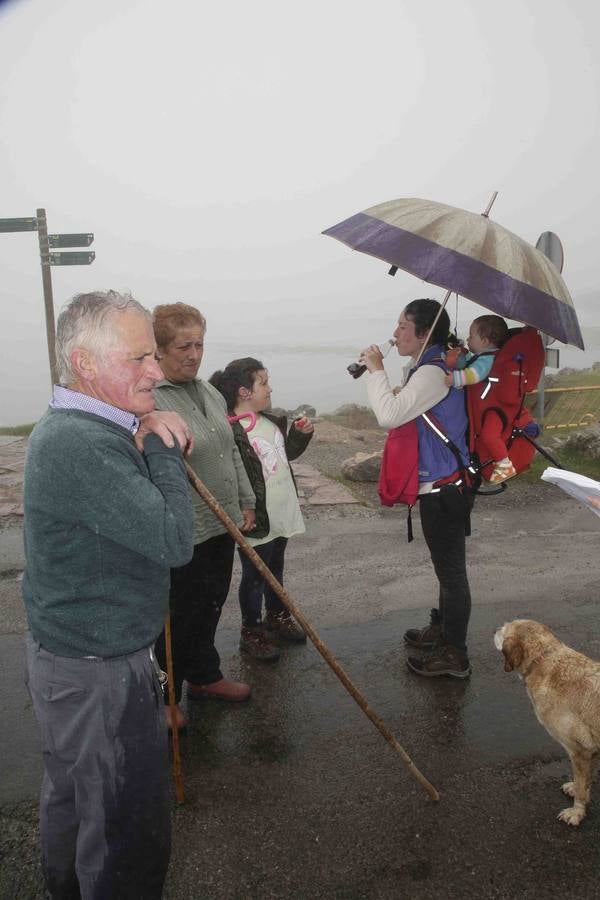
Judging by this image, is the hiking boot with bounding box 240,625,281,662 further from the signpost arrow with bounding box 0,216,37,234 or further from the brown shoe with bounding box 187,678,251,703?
the signpost arrow with bounding box 0,216,37,234

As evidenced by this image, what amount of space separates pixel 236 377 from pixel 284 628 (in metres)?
1.82

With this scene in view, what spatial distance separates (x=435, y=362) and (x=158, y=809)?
2595mm

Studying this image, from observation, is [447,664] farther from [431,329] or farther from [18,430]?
[18,430]

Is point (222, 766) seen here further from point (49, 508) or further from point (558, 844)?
point (49, 508)

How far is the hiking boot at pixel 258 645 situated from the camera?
4238mm

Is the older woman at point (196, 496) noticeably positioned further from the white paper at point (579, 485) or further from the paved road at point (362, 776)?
the white paper at point (579, 485)

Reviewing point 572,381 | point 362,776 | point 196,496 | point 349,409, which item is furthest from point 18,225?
point 572,381

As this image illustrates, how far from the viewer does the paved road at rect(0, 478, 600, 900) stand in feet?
8.56

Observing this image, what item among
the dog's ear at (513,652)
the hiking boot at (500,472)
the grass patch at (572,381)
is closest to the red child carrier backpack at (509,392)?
the hiking boot at (500,472)

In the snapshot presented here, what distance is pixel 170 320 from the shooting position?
321cm

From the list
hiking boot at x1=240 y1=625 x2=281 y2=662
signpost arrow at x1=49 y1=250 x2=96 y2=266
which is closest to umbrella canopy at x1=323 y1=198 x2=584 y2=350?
hiking boot at x1=240 y1=625 x2=281 y2=662

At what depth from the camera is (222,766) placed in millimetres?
3260

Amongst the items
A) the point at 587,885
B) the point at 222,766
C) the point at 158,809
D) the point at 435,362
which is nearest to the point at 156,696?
the point at 158,809

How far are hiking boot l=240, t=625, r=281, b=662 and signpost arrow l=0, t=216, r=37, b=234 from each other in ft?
24.0
